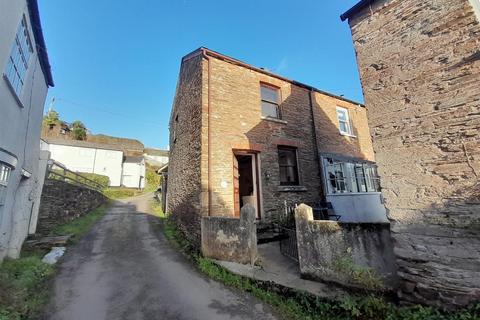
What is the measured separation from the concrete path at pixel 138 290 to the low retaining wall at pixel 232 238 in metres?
0.80

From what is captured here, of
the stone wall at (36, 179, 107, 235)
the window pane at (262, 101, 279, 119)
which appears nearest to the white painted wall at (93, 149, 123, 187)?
the stone wall at (36, 179, 107, 235)

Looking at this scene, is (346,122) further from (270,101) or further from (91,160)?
(91,160)

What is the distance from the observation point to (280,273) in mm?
5484

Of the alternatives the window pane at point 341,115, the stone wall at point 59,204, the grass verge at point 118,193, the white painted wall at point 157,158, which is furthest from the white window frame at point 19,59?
the white painted wall at point 157,158

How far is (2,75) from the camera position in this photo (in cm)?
448

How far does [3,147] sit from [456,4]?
30.7 ft

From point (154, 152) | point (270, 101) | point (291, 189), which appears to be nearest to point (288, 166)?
point (291, 189)

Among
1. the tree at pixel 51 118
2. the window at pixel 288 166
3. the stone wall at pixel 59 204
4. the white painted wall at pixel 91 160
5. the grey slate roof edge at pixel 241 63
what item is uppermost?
the tree at pixel 51 118

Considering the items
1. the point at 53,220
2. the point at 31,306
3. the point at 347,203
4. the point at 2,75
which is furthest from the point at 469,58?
the point at 53,220

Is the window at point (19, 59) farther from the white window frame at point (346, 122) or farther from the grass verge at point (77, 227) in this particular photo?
the white window frame at point (346, 122)

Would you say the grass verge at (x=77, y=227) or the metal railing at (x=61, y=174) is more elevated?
the metal railing at (x=61, y=174)

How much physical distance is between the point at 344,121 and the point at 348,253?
1057cm

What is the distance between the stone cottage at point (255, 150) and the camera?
27.1ft

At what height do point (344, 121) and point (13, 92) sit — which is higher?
point (344, 121)
